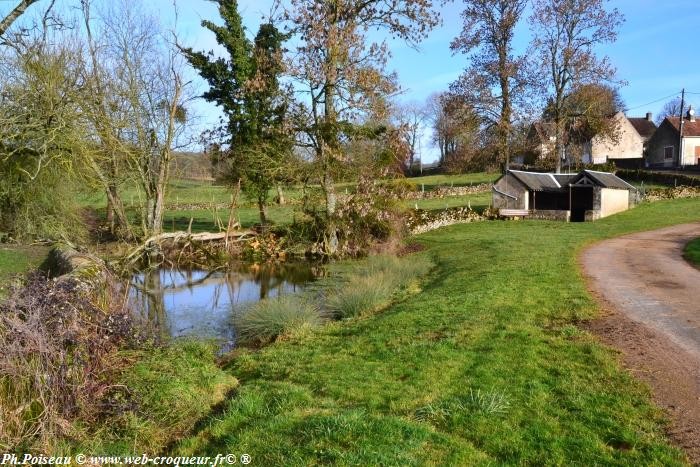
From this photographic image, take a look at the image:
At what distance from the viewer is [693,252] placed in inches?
639

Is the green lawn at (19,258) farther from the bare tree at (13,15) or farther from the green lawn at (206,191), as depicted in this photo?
the green lawn at (206,191)

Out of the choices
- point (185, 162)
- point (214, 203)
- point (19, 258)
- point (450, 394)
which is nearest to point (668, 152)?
point (214, 203)

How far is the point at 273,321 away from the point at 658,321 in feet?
23.4

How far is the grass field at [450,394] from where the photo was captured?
4.96 meters

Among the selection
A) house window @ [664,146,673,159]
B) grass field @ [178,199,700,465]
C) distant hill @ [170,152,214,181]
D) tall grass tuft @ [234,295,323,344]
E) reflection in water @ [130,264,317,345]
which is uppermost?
house window @ [664,146,673,159]

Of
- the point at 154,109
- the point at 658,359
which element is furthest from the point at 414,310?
the point at 154,109

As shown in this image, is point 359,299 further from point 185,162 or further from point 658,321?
point 185,162

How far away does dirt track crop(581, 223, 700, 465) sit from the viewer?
19.1 ft

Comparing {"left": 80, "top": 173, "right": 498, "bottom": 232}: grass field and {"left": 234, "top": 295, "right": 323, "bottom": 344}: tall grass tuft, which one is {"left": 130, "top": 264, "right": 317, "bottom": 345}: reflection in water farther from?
{"left": 80, "top": 173, "right": 498, "bottom": 232}: grass field

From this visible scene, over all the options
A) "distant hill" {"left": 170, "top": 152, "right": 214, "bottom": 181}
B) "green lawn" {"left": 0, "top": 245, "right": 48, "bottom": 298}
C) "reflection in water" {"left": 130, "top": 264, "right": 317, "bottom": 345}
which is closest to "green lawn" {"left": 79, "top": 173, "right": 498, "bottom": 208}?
"distant hill" {"left": 170, "top": 152, "right": 214, "bottom": 181}

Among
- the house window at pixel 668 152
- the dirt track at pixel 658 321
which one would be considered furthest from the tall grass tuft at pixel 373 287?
the house window at pixel 668 152

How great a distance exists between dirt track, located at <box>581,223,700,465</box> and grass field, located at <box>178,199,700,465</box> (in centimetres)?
26

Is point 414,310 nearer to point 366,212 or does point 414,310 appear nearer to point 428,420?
point 428,420

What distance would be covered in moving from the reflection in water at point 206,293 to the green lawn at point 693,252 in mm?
11685
